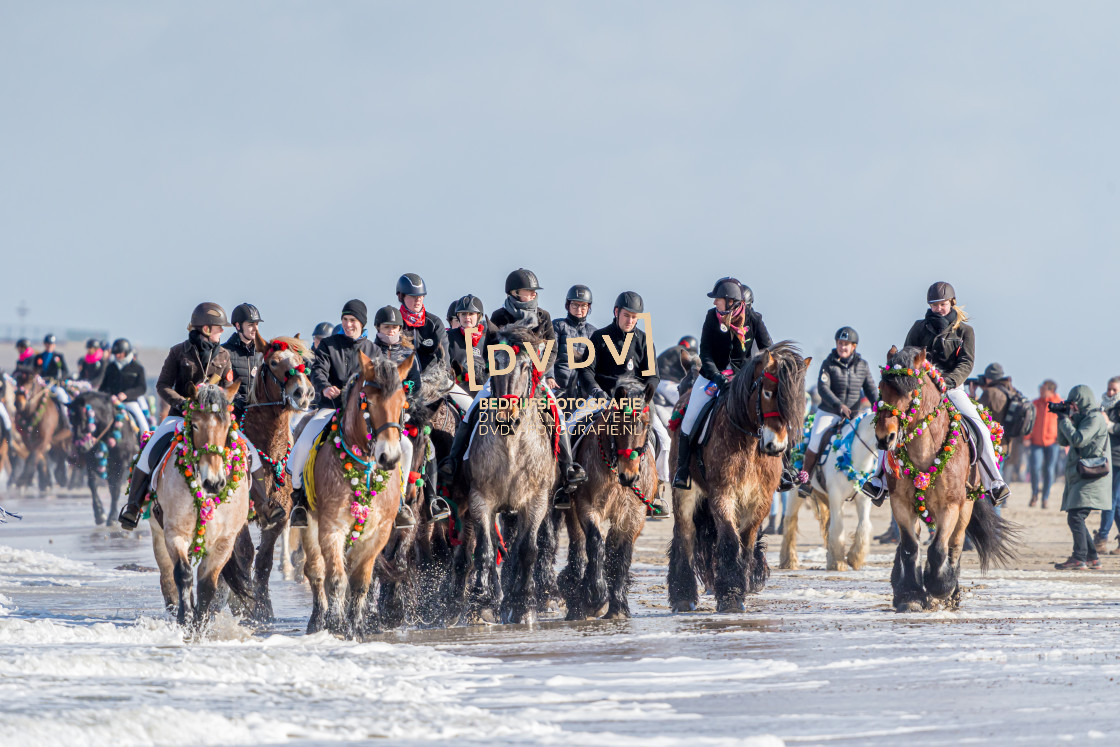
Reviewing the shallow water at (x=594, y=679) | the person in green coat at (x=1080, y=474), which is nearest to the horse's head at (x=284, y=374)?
the shallow water at (x=594, y=679)

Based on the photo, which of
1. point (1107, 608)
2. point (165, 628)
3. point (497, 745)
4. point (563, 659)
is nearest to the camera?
point (497, 745)

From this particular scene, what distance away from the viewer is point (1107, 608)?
12.6m

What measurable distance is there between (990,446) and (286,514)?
6.46 meters

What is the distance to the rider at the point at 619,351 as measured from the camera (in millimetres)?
12844

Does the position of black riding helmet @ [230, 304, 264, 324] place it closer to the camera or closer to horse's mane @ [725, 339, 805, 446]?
horse's mane @ [725, 339, 805, 446]

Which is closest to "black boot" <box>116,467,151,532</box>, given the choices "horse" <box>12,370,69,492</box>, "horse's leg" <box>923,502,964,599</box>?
"horse's leg" <box>923,502,964,599</box>

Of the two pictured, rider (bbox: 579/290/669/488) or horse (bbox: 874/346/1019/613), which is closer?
horse (bbox: 874/346/1019/613)

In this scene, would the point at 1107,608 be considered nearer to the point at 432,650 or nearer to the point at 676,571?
the point at 676,571

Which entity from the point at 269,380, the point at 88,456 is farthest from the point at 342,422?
the point at 88,456

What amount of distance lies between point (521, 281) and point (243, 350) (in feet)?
8.65

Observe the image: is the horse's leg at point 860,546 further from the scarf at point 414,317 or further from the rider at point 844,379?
the scarf at point 414,317

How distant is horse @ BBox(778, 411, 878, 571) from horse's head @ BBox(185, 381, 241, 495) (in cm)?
870

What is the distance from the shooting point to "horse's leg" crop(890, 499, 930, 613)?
1245 cm

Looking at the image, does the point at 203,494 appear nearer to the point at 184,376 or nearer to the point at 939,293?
the point at 184,376
